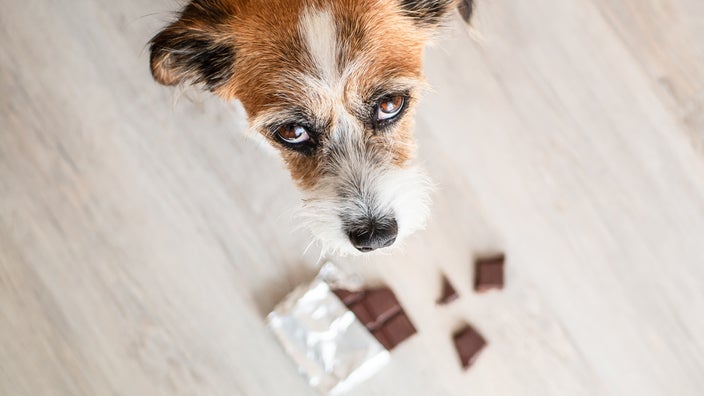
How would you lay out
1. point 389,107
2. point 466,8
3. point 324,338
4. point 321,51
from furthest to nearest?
1. point 324,338
2. point 466,8
3. point 389,107
4. point 321,51

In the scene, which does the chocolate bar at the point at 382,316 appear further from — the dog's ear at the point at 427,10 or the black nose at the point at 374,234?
the dog's ear at the point at 427,10

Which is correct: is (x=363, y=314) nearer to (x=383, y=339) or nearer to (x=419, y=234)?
(x=383, y=339)

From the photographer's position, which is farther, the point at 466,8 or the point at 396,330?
the point at 396,330

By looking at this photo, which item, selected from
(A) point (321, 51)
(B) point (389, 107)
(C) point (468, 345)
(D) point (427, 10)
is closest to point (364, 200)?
(B) point (389, 107)

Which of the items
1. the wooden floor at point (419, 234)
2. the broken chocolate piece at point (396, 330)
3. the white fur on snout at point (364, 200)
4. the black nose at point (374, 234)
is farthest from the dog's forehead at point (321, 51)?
the broken chocolate piece at point (396, 330)

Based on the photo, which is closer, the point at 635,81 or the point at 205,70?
the point at 205,70

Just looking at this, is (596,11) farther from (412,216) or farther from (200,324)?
(200,324)

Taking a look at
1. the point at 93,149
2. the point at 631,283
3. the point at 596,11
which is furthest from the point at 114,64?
the point at 631,283

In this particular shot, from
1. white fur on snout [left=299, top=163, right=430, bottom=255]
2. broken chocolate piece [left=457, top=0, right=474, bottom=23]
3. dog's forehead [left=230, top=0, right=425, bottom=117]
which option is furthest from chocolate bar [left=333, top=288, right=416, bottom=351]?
broken chocolate piece [left=457, top=0, right=474, bottom=23]
